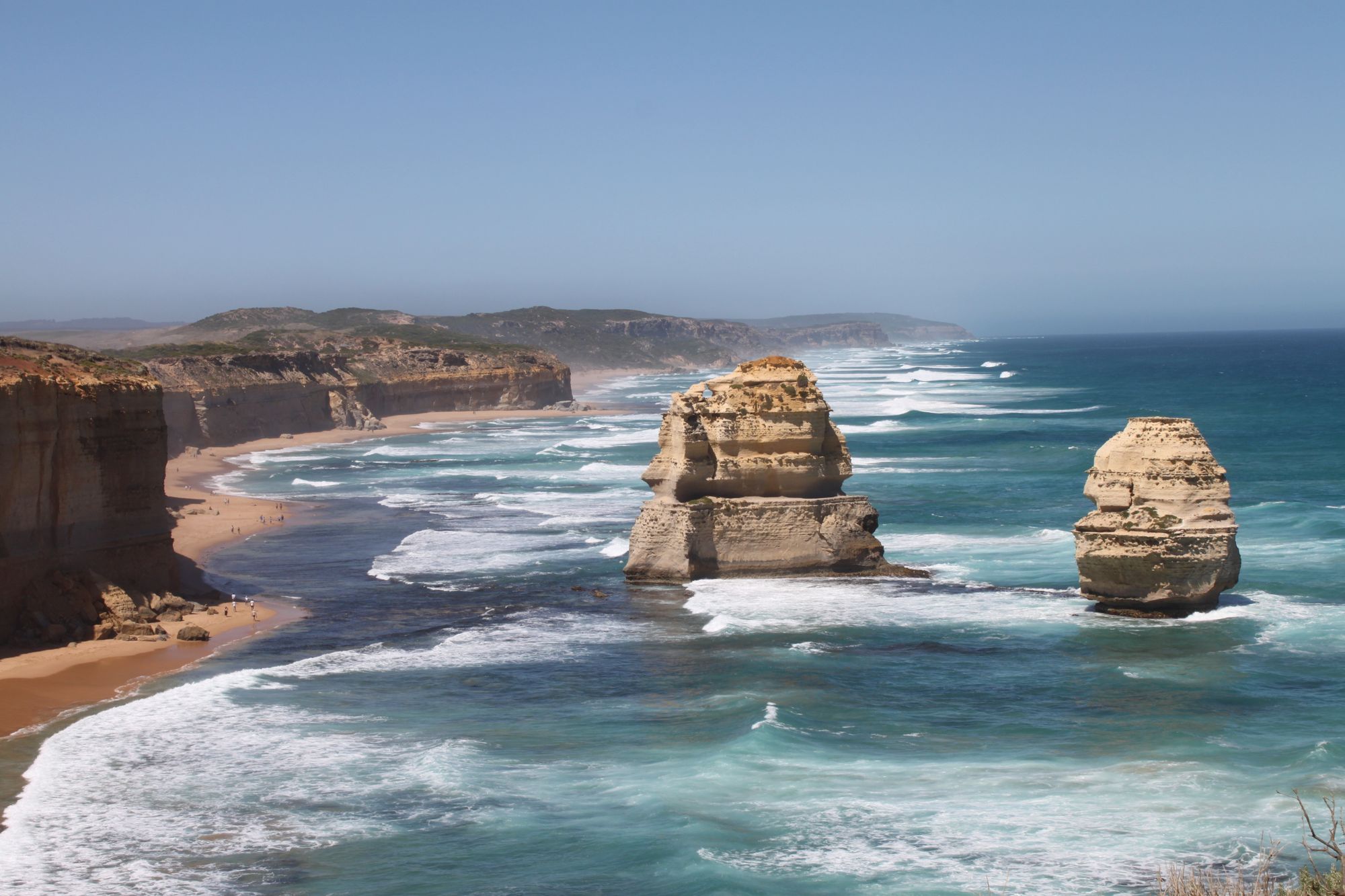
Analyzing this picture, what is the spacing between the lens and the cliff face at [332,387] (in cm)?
7456

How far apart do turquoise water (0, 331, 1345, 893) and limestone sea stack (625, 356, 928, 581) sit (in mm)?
1128

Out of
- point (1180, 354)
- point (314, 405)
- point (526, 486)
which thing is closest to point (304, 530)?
point (526, 486)

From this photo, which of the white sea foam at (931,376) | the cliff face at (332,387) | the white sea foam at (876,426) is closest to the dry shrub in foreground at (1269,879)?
the white sea foam at (876,426)

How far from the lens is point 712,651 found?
24.2 m

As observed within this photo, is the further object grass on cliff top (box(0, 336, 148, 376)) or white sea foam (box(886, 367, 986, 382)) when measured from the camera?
white sea foam (box(886, 367, 986, 382))

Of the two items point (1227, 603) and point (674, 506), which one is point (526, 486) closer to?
point (674, 506)

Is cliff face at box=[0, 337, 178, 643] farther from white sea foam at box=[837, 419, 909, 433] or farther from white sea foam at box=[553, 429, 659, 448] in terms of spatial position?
white sea foam at box=[837, 419, 909, 433]

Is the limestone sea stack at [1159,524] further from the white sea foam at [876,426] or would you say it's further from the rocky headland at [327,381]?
the rocky headland at [327,381]

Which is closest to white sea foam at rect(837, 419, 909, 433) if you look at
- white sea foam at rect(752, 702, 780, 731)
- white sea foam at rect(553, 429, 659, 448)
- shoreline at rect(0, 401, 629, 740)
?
white sea foam at rect(553, 429, 659, 448)

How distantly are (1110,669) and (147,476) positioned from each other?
1881 centimetres

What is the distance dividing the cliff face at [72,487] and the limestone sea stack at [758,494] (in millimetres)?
10270

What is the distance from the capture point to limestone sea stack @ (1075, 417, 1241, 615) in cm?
2450

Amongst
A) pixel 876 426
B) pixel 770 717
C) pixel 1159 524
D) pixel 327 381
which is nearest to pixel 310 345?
pixel 327 381

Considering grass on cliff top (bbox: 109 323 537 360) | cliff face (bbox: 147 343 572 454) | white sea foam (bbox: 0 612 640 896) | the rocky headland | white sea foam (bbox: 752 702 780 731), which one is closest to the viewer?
white sea foam (bbox: 0 612 640 896)
